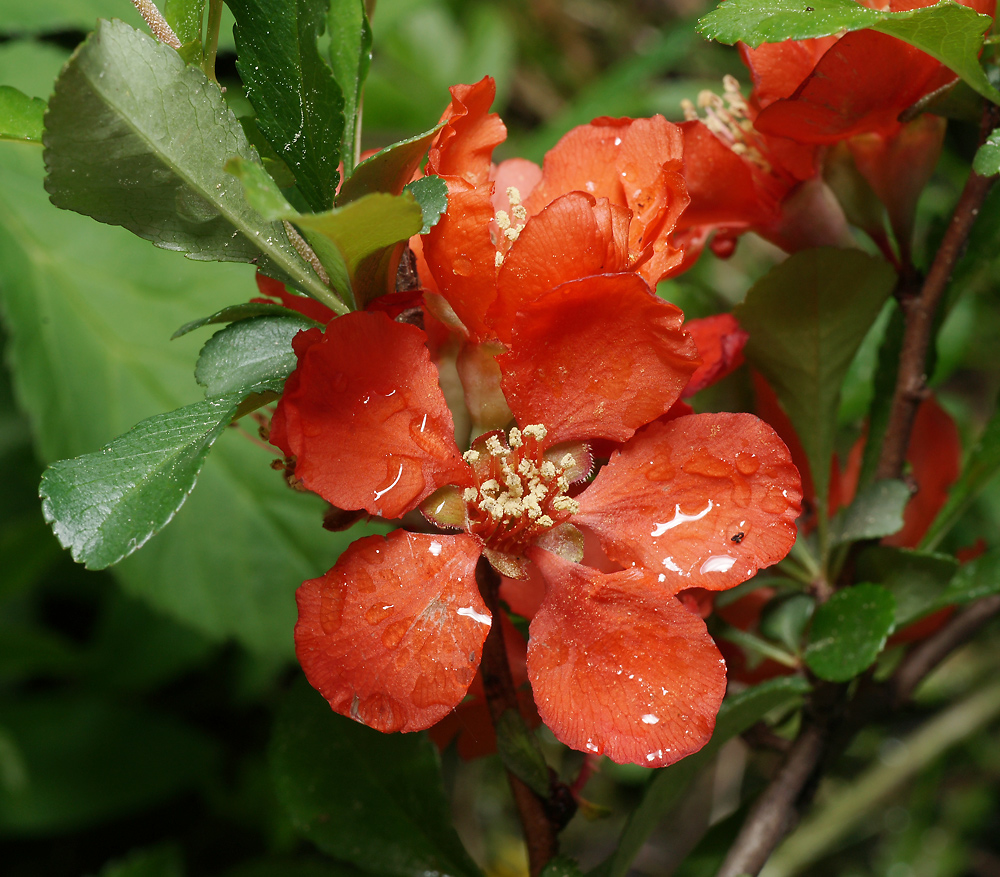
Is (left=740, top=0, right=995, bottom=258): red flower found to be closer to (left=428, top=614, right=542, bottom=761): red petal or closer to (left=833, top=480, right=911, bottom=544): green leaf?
(left=833, top=480, right=911, bottom=544): green leaf

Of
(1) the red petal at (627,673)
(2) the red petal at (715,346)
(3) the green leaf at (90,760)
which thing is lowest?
(3) the green leaf at (90,760)

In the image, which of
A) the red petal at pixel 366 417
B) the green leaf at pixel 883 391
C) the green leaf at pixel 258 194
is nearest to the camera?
the green leaf at pixel 258 194

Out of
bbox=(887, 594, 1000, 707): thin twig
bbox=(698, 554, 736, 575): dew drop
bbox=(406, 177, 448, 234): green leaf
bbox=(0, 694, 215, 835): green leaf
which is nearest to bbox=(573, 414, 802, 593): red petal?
bbox=(698, 554, 736, 575): dew drop

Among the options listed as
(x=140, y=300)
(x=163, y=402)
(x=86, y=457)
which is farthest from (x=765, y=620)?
(x=140, y=300)

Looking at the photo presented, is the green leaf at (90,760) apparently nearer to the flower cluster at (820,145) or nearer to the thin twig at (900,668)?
Result: the thin twig at (900,668)

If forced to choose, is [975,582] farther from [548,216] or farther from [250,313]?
[250,313]

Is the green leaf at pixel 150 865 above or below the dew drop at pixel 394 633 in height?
below

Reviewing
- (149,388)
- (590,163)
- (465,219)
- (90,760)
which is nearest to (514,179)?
(590,163)

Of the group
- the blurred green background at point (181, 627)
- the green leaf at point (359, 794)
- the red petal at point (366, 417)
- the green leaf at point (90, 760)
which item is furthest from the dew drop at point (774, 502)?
the green leaf at point (90, 760)
